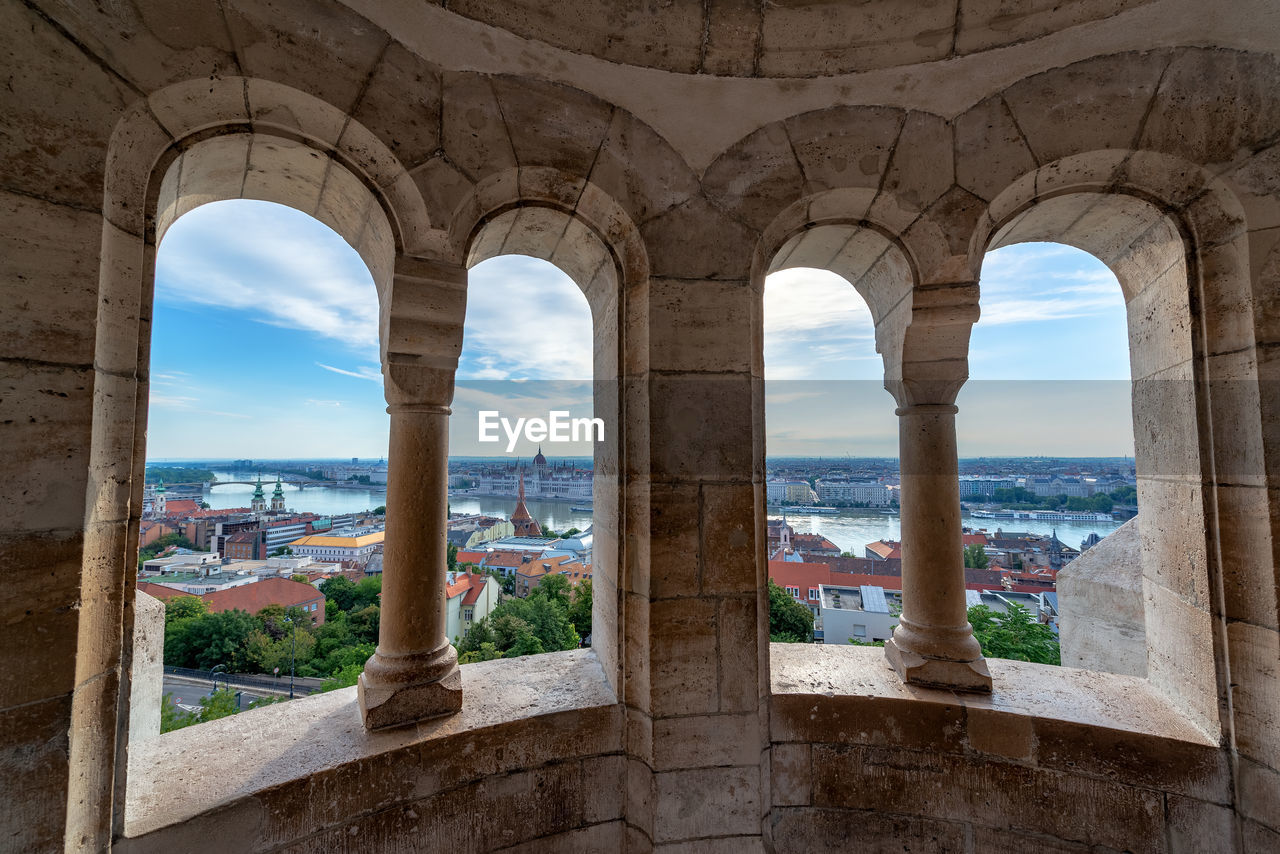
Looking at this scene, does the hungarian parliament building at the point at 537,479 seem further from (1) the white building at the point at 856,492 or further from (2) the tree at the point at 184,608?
(2) the tree at the point at 184,608

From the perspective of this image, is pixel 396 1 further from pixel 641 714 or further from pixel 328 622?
pixel 328 622

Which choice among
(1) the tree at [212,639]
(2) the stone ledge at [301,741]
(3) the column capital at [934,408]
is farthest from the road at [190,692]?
(3) the column capital at [934,408]

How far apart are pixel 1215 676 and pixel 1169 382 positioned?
136cm

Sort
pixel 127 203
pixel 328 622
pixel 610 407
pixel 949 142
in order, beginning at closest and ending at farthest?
pixel 127 203 < pixel 949 142 < pixel 610 407 < pixel 328 622

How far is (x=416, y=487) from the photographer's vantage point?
2.25m

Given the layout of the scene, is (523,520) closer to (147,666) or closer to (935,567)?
(147,666)

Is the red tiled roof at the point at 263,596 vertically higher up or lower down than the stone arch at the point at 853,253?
lower down

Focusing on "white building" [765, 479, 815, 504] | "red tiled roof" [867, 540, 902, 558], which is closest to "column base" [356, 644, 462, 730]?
"white building" [765, 479, 815, 504]

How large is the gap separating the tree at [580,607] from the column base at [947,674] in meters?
2.11

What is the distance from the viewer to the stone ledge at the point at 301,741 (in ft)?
5.90

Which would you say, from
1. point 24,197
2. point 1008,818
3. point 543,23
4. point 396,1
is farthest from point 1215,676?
point 24,197

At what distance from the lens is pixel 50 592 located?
1.54 m

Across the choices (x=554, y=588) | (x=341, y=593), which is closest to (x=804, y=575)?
(x=554, y=588)

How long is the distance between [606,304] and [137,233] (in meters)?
1.85
